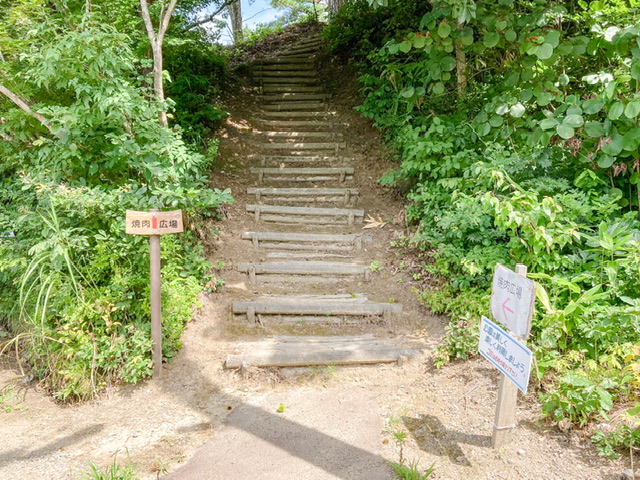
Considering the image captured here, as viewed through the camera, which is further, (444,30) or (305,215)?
(305,215)

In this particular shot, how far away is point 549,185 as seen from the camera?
4172 mm

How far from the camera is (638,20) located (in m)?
3.48

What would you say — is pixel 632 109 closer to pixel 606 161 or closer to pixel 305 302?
pixel 606 161

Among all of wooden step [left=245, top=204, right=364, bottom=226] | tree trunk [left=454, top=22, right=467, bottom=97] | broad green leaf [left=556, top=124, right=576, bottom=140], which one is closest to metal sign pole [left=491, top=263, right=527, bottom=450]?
broad green leaf [left=556, top=124, right=576, bottom=140]

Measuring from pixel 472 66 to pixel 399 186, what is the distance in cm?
206

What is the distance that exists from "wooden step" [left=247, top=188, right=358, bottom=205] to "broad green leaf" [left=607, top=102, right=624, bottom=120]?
12.8 ft

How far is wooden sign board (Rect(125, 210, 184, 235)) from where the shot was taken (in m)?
3.79

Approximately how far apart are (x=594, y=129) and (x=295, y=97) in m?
7.07

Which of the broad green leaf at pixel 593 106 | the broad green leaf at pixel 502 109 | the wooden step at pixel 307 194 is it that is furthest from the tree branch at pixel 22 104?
the broad green leaf at pixel 593 106

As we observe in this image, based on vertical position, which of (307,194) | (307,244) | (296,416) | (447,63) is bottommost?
(296,416)

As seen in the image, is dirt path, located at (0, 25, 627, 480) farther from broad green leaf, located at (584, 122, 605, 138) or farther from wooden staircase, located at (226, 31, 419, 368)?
broad green leaf, located at (584, 122, 605, 138)

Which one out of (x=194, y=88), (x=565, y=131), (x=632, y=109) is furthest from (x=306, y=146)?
(x=632, y=109)

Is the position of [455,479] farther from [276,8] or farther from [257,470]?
[276,8]

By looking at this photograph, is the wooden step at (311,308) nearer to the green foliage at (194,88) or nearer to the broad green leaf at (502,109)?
the broad green leaf at (502,109)
